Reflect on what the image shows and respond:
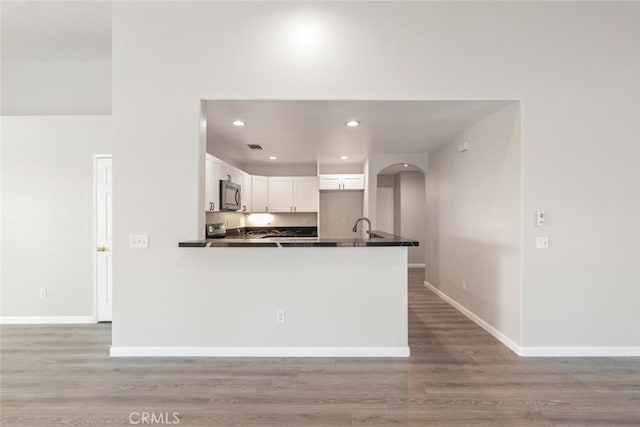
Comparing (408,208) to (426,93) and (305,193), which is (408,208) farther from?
(426,93)

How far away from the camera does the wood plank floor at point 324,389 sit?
204 cm

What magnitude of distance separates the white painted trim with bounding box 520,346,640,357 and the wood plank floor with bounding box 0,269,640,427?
7 cm

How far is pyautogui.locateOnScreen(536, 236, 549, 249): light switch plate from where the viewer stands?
290 cm

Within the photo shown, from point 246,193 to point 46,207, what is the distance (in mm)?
2854

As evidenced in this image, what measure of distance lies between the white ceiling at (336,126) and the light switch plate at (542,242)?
1.29m

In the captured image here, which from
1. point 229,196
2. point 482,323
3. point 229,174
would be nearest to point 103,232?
point 229,196

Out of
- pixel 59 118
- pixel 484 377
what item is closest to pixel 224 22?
pixel 59 118

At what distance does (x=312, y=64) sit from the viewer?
9.31 feet

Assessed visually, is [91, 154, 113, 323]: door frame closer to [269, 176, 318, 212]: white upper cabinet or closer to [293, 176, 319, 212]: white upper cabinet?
[269, 176, 318, 212]: white upper cabinet

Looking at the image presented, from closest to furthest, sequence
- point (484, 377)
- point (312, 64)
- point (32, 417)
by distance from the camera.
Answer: point (32, 417)
point (484, 377)
point (312, 64)

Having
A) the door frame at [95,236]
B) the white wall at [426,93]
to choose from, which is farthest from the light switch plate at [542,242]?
the door frame at [95,236]

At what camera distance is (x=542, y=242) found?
290cm

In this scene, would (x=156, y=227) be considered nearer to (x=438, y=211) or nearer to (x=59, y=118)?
(x=59, y=118)

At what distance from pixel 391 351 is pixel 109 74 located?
4.69m
